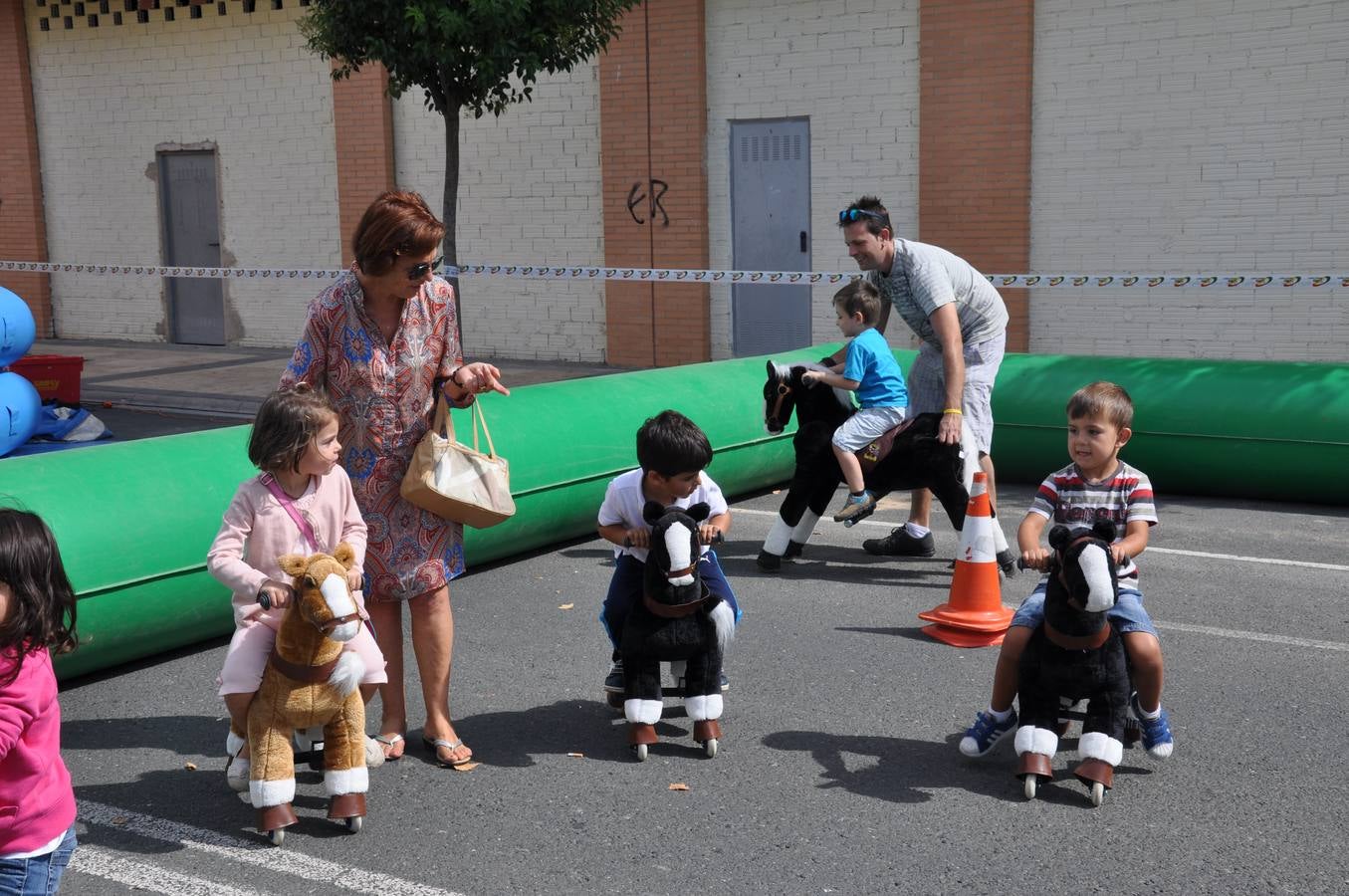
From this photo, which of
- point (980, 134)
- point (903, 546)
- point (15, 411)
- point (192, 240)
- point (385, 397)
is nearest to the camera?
point (385, 397)

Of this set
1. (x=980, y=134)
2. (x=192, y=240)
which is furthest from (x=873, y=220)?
(x=192, y=240)

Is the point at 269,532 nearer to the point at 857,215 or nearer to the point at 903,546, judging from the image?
the point at 857,215

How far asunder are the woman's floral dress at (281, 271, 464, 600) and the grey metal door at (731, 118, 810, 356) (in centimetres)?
1084

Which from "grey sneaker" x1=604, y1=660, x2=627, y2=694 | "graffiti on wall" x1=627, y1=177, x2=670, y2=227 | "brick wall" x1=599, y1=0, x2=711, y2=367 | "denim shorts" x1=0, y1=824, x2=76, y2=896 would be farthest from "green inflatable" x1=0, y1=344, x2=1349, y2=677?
"graffiti on wall" x1=627, y1=177, x2=670, y2=227

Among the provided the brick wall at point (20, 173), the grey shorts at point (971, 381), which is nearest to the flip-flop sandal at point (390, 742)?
the grey shorts at point (971, 381)

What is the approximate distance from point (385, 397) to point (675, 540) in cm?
99

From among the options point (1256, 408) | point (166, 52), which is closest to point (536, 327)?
point (166, 52)

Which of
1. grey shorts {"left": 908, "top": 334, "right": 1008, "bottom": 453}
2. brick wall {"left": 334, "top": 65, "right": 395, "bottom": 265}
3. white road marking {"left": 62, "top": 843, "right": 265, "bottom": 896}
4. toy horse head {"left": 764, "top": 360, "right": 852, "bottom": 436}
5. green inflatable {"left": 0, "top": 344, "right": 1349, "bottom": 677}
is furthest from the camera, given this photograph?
brick wall {"left": 334, "top": 65, "right": 395, "bottom": 265}

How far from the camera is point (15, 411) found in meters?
9.58

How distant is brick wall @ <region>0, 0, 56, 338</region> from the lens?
20.1 m

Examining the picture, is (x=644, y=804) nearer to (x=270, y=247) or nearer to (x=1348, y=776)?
(x=1348, y=776)

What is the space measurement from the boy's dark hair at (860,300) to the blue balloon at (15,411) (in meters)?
5.89

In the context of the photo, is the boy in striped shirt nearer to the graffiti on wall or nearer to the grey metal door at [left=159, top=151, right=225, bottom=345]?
the graffiti on wall

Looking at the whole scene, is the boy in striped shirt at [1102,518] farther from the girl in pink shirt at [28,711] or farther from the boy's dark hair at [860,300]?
the boy's dark hair at [860,300]
